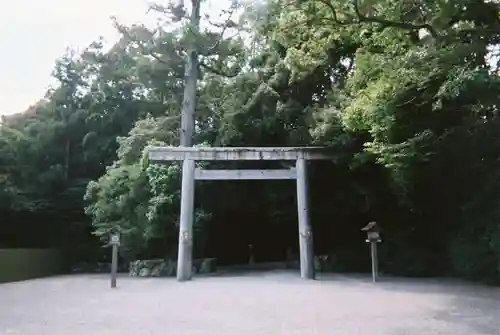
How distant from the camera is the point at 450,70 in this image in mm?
6840

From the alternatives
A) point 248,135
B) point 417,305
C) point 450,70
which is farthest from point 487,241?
point 248,135

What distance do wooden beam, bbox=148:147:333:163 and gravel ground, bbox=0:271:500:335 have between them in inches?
129

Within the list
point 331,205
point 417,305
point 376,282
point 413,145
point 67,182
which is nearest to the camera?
point 417,305

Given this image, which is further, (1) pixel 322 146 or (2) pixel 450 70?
(1) pixel 322 146

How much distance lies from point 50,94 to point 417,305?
18.0m

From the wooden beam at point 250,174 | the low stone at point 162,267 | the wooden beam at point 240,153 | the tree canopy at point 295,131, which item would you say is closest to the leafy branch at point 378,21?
the tree canopy at point 295,131

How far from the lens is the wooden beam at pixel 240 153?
11.9 meters

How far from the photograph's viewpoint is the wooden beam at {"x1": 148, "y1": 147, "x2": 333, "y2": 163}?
11.9m

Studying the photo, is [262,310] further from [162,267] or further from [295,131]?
[162,267]

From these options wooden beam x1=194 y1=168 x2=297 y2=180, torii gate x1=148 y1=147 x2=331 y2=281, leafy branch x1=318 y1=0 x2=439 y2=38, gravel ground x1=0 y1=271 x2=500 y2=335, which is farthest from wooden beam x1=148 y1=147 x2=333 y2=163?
leafy branch x1=318 y1=0 x2=439 y2=38

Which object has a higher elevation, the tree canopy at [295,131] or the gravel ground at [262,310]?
the tree canopy at [295,131]

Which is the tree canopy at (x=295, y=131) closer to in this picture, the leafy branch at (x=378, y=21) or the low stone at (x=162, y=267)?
the leafy branch at (x=378, y=21)

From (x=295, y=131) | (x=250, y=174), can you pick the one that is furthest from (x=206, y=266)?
(x=295, y=131)

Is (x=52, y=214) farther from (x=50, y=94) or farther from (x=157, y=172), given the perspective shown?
(x=157, y=172)
